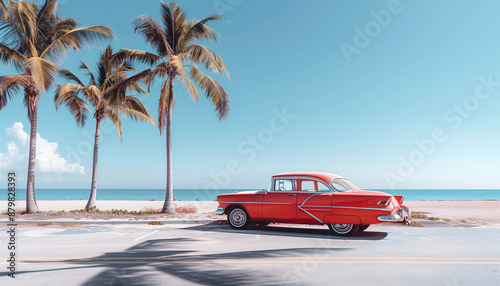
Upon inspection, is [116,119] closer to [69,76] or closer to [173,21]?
[69,76]

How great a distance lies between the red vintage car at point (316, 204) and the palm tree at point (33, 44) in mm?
10286

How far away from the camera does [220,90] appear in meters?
16.2

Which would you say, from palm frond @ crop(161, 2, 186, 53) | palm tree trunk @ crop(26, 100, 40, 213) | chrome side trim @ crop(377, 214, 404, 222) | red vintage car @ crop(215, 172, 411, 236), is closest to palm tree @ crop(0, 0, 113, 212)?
palm tree trunk @ crop(26, 100, 40, 213)

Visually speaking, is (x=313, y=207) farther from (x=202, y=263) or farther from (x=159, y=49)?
(x=159, y=49)

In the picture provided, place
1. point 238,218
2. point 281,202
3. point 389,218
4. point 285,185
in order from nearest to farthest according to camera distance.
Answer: point 389,218 < point 281,202 < point 285,185 < point 238,218

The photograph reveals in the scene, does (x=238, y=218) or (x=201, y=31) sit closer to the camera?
(x=238, y=218)

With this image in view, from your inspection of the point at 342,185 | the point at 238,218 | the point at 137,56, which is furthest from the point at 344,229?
the point at 137,56

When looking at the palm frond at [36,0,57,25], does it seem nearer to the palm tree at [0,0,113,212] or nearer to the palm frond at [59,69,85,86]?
the palm tree at [0,0,113,212]

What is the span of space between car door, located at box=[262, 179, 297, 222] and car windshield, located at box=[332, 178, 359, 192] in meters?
1.17

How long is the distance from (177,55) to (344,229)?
11442 millimetres

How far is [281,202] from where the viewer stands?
396 inches

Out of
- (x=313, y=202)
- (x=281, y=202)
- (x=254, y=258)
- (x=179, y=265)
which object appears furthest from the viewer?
(x=281, y=202)

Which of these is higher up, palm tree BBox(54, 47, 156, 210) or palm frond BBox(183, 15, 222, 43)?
palm frond BBox(183, 15, 222, 43)

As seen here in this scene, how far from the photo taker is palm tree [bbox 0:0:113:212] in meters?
14.6
